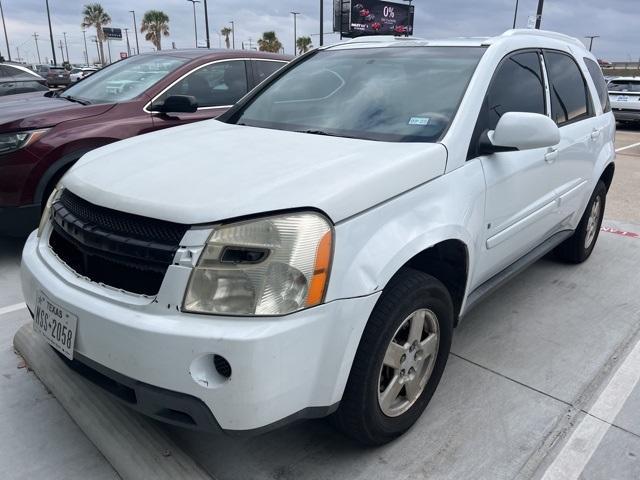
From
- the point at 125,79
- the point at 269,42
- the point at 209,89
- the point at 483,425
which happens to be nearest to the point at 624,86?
the point at 209,89

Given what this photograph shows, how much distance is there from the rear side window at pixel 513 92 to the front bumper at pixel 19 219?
327cm

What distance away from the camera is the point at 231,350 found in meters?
1.71

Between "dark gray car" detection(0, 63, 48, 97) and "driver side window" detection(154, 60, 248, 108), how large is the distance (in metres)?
5.69

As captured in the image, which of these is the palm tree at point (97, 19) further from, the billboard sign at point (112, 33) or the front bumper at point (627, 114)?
the front bumper at point (627, 114)

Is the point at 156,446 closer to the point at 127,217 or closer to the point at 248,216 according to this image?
the point at 127,217

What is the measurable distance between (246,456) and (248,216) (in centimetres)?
111

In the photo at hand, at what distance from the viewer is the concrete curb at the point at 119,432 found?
212 cm

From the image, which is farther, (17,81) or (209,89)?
(17,81)

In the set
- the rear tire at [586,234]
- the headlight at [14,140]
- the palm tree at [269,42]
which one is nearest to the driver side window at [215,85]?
the headlight at [14,140]

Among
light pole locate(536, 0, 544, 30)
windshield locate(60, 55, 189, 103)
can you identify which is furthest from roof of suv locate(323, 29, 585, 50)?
light pole locate(536, 0, 544, 30)

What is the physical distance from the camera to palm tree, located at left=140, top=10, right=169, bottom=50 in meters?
72.8

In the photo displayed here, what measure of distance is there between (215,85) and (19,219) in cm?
220

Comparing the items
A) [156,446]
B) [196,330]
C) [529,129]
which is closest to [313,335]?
[196,330]

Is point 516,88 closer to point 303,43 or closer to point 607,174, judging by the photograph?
point 607,174
